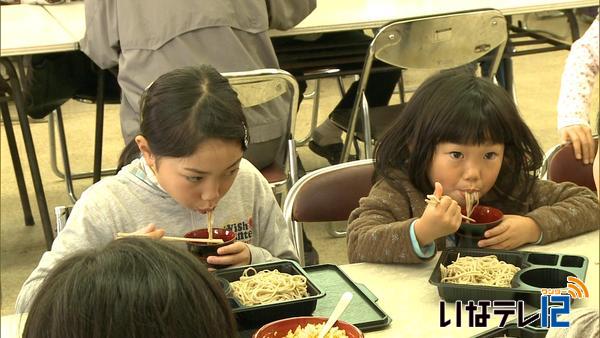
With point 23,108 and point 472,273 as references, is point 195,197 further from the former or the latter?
point 23,108

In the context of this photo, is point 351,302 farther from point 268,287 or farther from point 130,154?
point 130,154

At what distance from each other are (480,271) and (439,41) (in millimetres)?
1548

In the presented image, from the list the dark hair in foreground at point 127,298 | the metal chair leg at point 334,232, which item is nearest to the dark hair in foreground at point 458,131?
the dark hair in foreground at point 127,298

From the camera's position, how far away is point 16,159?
362 cm

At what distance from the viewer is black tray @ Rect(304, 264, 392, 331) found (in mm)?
1571

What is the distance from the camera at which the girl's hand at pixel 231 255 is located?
5.43 feet

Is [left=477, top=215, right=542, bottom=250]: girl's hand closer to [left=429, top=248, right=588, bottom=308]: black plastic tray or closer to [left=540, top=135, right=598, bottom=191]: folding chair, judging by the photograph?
[left=429, top=248, right=588, bottom=308]: black plastic tray

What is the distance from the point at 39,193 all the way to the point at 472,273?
2119 mm

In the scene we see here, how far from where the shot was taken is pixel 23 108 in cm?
323

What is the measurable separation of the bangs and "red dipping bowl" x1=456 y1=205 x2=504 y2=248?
5.6 inches

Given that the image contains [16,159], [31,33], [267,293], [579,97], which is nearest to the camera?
[267,293]

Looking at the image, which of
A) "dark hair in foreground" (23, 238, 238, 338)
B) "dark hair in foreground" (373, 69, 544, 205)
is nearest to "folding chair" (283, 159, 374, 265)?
"dark hair in foreground" (373, 69, 544, 205)

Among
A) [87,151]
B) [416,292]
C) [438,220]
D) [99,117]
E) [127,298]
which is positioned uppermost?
[127,298]

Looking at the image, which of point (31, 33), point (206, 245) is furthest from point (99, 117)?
point (206, 245)
